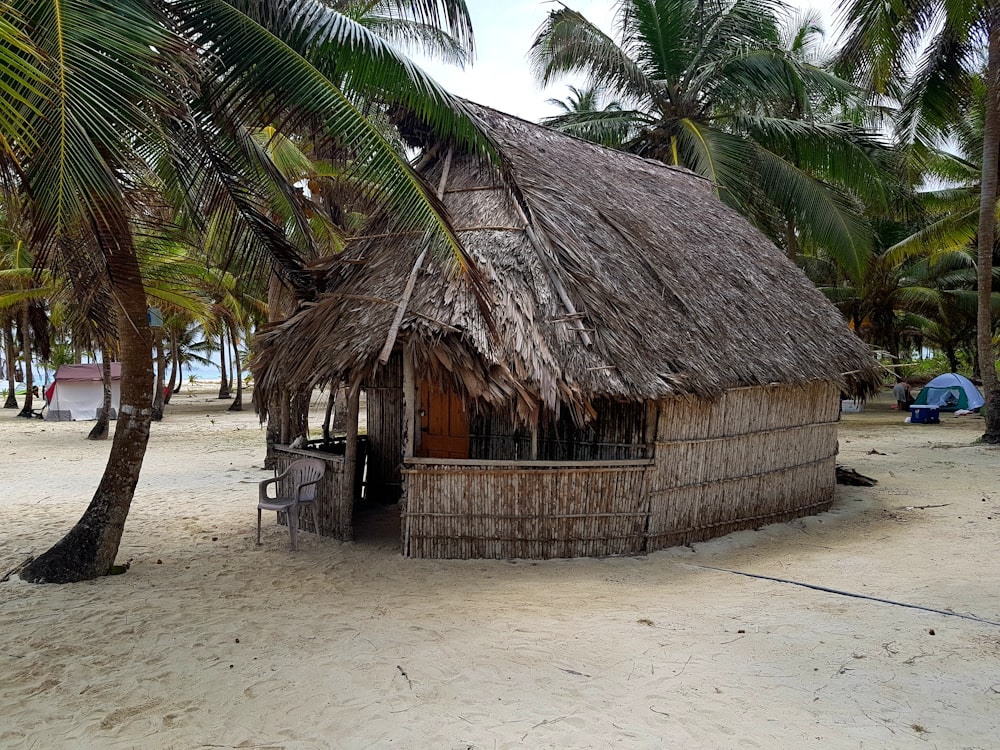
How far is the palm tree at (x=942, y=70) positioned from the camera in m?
→ 11.6

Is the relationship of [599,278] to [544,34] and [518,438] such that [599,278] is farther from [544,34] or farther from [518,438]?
[544,34]

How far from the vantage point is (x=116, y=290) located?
5949 mm

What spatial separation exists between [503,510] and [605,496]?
0.94 meters

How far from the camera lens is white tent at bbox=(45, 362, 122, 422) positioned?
20328 millimetres

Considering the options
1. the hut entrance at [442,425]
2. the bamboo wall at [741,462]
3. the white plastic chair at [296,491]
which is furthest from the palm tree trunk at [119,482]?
the bamboo wall at [741,462]

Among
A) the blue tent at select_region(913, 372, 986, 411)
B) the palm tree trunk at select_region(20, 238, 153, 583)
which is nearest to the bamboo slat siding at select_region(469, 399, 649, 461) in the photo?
the palm tree trunk at select_region(20, 238, 153, 583)

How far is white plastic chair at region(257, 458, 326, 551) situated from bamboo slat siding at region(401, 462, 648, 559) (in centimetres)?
115

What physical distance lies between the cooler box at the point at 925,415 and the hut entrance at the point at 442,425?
47.0 feet

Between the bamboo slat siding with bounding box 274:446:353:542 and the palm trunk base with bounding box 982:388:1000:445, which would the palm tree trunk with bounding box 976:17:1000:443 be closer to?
the palm trunk base with bounding box 982:388:1000:445

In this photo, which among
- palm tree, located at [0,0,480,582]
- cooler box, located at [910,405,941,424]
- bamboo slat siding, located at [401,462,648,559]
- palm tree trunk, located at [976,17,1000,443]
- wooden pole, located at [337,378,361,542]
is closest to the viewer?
palm tree, located at [0,0,480,582]

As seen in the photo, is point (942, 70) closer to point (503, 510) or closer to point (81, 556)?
point (503, 510)

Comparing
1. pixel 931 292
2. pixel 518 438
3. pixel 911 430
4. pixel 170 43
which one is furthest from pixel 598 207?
pixel 931 292

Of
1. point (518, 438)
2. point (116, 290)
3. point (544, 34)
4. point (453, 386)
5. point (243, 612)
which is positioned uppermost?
point (544, 34)

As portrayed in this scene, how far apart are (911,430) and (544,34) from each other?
11537mm
